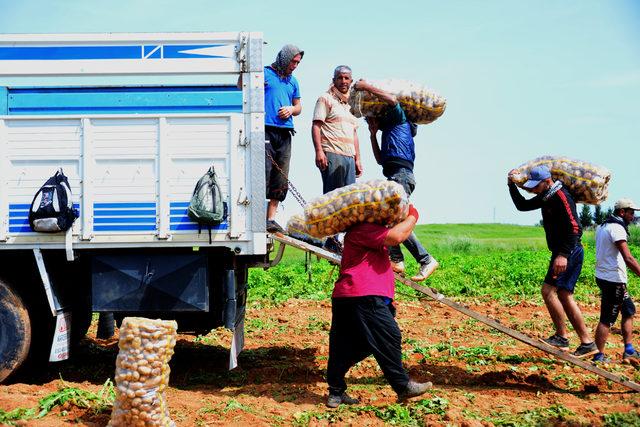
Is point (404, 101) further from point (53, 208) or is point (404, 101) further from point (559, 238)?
point (53, 208)

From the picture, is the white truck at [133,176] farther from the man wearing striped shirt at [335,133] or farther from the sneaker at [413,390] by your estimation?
the sneaker at [413,390]

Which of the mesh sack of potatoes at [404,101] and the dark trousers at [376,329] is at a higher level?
the mesh sack of potatoes at [404,101]

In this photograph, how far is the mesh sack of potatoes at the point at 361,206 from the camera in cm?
617

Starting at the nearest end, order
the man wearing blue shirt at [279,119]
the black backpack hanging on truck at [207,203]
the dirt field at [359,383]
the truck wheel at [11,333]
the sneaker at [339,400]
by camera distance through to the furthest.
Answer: the dirt field at [359,383] → the sneaker at [339,400] → the black backpack hanging on truck at [207,203] → the truck wheel at [11,333] → the man wearing blue shirt at [279,119]

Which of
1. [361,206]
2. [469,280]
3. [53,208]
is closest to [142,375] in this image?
[53,208]

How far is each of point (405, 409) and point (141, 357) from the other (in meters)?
2.24

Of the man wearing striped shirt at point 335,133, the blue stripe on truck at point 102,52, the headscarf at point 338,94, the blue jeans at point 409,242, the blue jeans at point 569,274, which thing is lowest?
the blue jeans at point 569,274

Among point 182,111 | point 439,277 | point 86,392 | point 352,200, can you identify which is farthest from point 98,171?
point 439,277

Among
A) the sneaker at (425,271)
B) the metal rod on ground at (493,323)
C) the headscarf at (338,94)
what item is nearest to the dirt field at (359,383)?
the metal rod on ground at (493,323)

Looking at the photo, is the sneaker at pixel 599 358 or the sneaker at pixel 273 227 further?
the sneaker at pixel 599 358

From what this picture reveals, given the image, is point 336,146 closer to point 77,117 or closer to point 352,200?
point 352,200

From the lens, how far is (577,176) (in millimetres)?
7824

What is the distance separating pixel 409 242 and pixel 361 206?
1.36 meters

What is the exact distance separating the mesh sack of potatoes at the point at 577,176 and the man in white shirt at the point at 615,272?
1.74 feet
